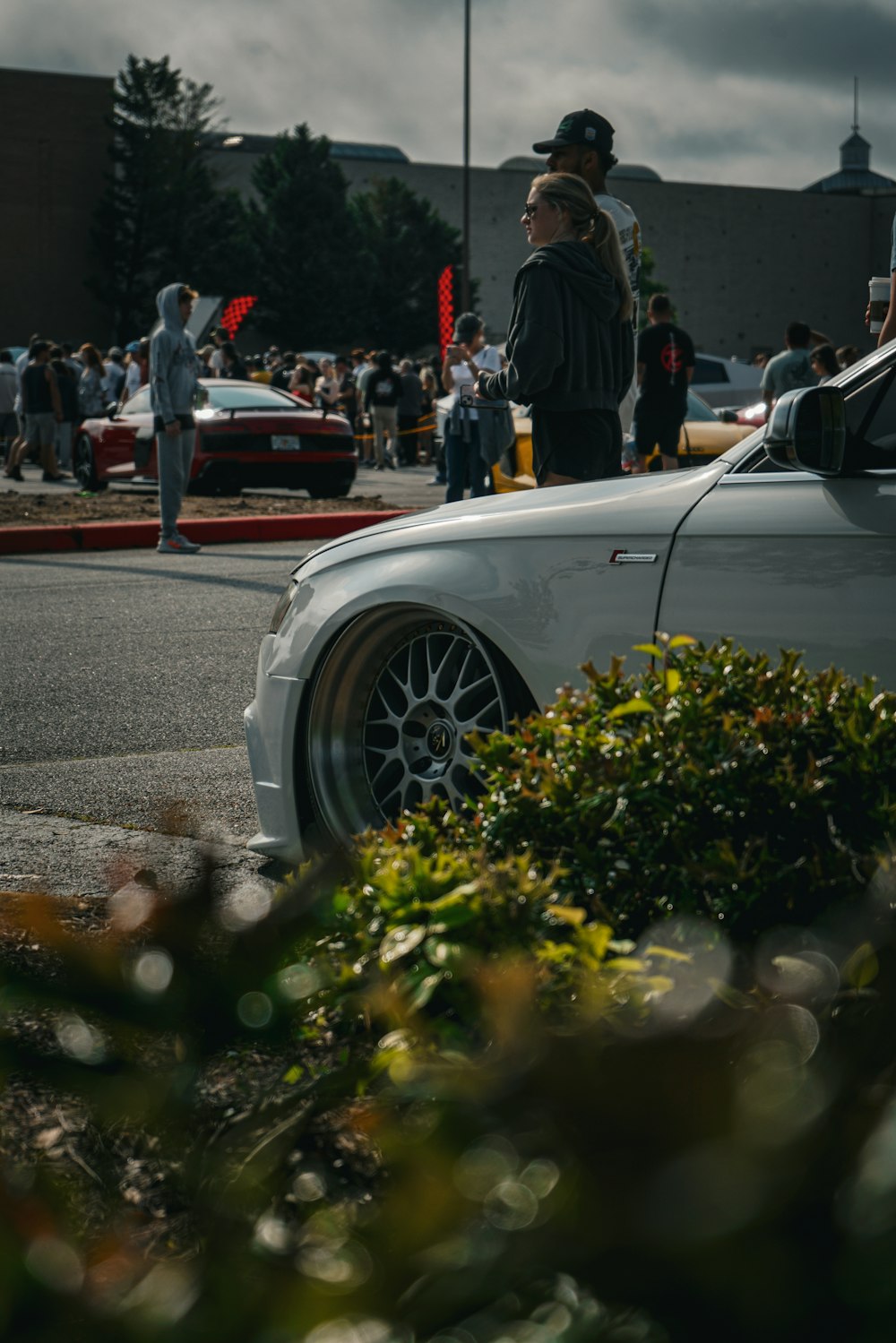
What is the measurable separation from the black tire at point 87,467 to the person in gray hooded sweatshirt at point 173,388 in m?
7.09

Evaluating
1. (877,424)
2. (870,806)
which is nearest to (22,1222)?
(870,806)

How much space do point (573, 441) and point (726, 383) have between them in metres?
27.1

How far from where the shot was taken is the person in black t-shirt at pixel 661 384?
1285cm

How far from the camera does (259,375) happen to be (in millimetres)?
32250

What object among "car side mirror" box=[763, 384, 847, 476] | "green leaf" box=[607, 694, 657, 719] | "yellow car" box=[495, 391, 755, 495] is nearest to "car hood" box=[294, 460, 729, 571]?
"car side mirror" box=[763, 384, 847, 476]

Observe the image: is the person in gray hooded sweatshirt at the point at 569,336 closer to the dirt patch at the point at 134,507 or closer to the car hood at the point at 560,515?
the car hood at the point at 560,515

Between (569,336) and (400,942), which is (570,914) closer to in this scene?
(400,942)

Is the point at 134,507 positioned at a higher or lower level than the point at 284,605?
lower

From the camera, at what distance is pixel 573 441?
5.61 meters

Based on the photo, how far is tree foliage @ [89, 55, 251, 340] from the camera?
66.6m

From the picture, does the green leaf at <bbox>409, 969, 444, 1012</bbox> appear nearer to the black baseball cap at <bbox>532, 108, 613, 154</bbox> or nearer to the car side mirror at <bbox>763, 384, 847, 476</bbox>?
the car side mirror at <bbox>763, 384, 847, 476</bbox>

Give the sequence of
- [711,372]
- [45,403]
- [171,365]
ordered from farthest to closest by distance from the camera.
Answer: [711,372]
[45,403]
[171,365]

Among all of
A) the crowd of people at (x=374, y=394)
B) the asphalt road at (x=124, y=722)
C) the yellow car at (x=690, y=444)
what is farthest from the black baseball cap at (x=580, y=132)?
the crowd of people at (x=374, y=394)

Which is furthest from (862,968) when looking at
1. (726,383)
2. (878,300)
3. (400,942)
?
(726,383)
